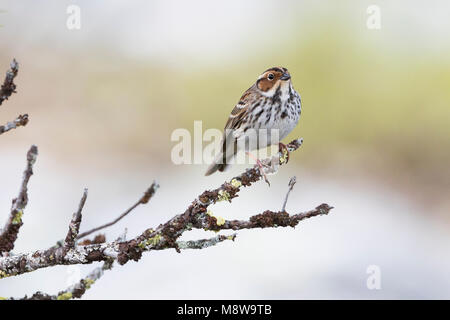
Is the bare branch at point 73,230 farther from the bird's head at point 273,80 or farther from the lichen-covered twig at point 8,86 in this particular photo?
the bird's head at point 273,80

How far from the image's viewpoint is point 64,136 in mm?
10180

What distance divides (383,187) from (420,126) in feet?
6.64

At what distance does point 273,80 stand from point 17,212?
3.33 metres

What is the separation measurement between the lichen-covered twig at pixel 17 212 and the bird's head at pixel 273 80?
3095 mm

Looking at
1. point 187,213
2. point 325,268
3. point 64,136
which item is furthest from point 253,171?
point 64,136

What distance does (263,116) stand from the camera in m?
5.54

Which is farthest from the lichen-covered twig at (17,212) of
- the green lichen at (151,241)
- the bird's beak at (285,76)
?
the bird's beak at (285,76)

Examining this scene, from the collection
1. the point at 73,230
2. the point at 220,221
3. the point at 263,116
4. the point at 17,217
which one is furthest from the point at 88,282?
the point at 263,116

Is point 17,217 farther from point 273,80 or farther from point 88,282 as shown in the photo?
point 273,80

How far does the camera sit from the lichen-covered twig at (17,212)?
2.42 meters

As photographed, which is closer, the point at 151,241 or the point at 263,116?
the point at 151,241

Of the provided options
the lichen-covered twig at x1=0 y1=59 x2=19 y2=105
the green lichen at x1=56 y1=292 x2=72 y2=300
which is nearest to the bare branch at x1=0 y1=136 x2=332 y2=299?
the green lichen at x1=56 y1=292 x2=72 y2=300

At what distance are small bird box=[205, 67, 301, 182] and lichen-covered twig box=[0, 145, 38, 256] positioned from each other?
267 cm
